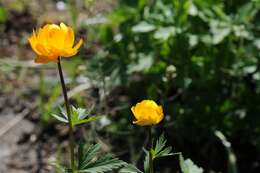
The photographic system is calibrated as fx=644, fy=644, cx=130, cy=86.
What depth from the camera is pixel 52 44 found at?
1.37 meters

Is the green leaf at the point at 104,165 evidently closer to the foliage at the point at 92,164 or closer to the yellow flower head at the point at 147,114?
the foliage at the point at 92,164

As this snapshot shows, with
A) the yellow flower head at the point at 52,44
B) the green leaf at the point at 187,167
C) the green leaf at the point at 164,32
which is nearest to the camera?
the yellow flower head at the point at 52,44

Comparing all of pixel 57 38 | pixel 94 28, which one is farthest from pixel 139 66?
pixel 57 38

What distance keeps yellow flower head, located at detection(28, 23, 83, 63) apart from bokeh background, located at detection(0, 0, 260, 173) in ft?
2.62

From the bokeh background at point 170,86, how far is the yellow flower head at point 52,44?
2.62 feet

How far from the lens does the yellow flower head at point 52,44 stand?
137cm

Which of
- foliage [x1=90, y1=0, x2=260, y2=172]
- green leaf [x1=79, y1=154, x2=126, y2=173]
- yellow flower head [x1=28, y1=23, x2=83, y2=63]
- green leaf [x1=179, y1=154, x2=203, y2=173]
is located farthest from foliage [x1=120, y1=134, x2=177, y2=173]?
foliage [x1=90, y1=0, x2=260, y2=172]

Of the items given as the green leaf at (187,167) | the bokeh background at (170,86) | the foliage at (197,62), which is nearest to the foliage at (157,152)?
the green leaf at (187,167)

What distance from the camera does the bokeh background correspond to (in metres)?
2.34

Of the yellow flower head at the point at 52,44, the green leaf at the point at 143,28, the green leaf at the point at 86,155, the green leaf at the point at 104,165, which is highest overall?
the green leaf at the point at 143,28

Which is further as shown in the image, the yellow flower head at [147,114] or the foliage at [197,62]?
the foliage at [197,62]

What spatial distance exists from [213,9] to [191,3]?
3.4 inches

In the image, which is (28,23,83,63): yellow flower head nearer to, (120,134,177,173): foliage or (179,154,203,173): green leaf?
(120,134,177,173): foliage

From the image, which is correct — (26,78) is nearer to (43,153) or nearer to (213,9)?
(43,153)
